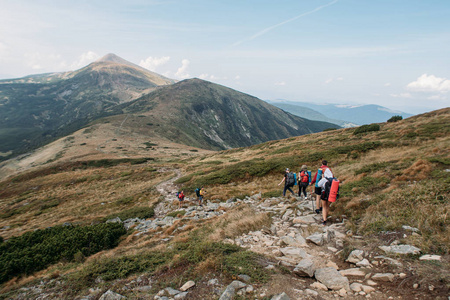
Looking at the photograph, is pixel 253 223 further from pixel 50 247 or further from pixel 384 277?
pixel 50 247

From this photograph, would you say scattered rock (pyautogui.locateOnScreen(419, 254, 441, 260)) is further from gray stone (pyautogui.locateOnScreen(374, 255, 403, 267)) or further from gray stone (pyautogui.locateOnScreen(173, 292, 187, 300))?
gray stone (pyautogui.locateOnScreen(173, 292, 187, 300))

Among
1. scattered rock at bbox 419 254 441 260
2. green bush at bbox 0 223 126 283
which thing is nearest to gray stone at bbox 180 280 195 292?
scattered rock at bbox 419 254 441 260

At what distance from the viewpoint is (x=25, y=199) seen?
38.7m

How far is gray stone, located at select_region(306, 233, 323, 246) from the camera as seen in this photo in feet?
26.1

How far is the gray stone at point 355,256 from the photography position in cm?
646

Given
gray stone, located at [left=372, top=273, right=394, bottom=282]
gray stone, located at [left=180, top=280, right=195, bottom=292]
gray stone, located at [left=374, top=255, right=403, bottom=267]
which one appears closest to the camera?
gray stone, located at [left=372, top=273, right=394, bottom=282]

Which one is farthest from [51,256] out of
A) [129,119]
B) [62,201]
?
[129,119]

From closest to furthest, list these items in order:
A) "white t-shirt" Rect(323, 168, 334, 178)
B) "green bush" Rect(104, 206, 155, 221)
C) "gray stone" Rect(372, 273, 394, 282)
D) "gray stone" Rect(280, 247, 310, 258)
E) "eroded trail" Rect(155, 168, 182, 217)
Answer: "gray stone" Rect(372, 273, 394, 282) < "gray stone" Rect(280, 247, 310, 258) < "white t-shirt" Rect(323, 168, 334, 178) < "green bush" Rect(104, 206, 155, 221) < "eroded trail" Rect(155, 168, 182, 217)

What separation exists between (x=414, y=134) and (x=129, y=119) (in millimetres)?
123697

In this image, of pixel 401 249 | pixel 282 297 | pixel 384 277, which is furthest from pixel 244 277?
pixel 401 249

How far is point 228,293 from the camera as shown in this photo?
18.2 ft

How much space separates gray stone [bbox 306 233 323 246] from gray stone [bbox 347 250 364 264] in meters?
1.31

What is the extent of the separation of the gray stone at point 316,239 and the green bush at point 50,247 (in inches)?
476

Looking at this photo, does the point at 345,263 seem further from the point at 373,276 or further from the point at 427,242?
the point at 427,242
